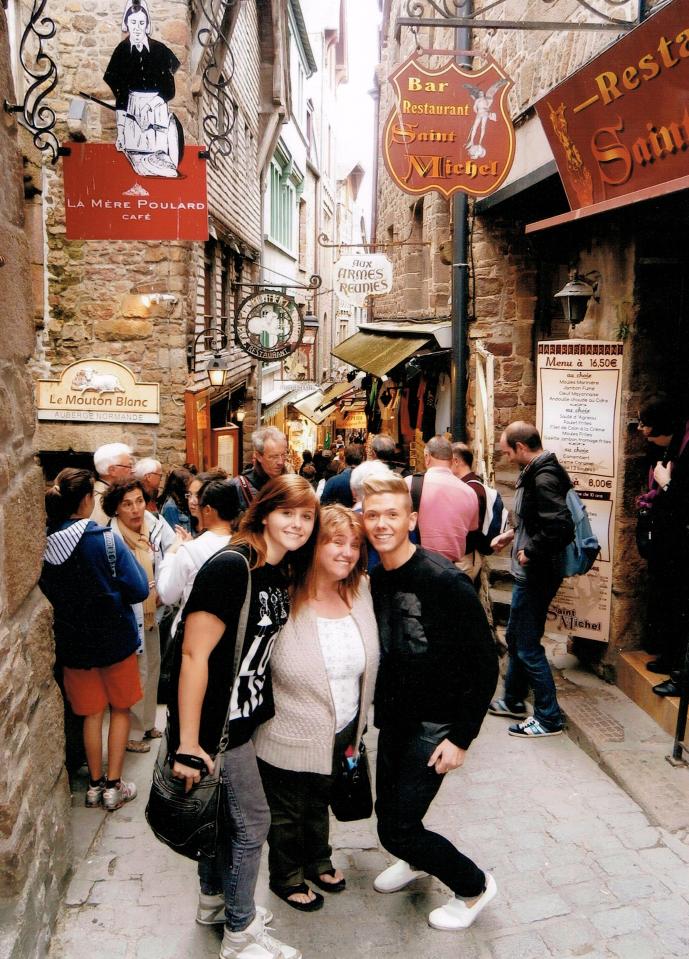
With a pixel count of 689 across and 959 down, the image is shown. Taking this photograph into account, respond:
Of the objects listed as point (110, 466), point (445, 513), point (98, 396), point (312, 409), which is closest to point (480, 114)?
point (445, 513)

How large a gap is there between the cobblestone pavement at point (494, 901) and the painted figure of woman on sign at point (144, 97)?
472 cm

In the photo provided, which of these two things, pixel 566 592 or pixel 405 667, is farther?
pixel 566 592

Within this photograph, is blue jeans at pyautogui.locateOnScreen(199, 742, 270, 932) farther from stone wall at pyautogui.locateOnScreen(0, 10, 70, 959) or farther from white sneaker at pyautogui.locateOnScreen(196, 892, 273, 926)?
stone wall at pyautogui.locateOnScreen(0, 10, 70, 959)

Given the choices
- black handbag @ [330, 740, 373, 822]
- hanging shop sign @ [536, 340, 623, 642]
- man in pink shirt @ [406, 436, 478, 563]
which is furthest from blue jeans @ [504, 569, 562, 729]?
black handbag @ [330, 740, 373, 822]

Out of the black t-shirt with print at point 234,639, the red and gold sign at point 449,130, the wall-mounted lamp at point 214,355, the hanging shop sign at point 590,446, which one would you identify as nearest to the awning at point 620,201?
the hanging shop sign at point 590,446

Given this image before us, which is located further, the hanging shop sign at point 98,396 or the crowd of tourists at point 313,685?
the hanging shop sign at point 98,396

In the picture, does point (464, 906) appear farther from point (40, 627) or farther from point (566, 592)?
point (566, 592)

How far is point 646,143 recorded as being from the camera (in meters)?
4.32

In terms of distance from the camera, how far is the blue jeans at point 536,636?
4.67m

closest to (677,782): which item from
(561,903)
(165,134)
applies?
(561,903)

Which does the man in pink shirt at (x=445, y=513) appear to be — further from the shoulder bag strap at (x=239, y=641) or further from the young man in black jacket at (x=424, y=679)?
the shoulder bag strap at (x=239, y=641)

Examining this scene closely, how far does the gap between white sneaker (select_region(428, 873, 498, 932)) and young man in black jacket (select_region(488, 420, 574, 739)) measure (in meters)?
1.80

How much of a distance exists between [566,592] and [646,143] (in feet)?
9.74

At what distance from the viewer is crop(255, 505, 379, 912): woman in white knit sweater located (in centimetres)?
284
